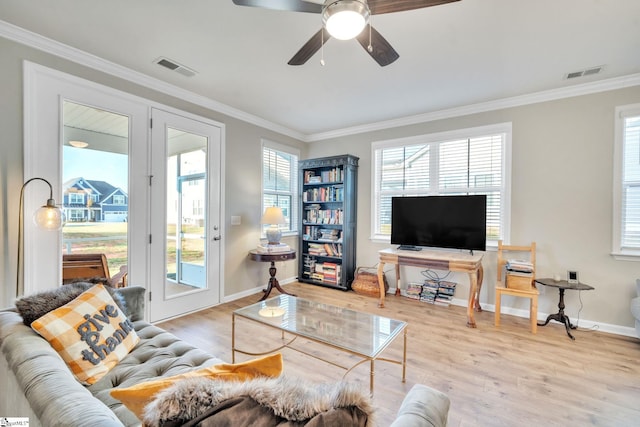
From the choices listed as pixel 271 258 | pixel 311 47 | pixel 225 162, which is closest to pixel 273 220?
pixel 271 258

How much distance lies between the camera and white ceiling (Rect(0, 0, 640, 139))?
1.96 meters

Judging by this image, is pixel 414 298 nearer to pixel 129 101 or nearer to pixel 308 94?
pixel 308 94

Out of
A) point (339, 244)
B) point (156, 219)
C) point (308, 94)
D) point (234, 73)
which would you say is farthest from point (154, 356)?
point (339, 244)

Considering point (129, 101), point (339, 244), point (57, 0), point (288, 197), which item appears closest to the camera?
point (57, 0)

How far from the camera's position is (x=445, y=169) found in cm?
387

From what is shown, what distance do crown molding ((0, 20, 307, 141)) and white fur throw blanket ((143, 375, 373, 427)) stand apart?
9.83ft

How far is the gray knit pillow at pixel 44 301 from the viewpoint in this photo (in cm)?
138

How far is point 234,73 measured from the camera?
2.86 metres

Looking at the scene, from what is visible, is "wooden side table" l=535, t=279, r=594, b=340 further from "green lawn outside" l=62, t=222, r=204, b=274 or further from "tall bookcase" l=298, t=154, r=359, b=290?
"green lawn outside" l=62, t=222, r=204, b=274

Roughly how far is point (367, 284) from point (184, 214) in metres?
2.62

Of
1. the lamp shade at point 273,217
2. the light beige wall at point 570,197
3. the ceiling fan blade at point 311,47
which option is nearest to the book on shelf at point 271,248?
the lamp shade at point 273,217

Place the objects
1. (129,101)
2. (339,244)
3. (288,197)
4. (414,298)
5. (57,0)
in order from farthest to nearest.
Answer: (288,197) < (339,244) < (414,298) < (129,101) < (57,0)

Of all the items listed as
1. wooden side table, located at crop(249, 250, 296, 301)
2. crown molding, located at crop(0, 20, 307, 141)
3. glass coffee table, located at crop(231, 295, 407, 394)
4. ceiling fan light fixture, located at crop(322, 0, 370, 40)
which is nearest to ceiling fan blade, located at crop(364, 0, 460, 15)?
ceiling fan light fixture, located at crop(322, 0, 370, 40)

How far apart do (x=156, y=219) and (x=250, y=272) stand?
5.08ft
